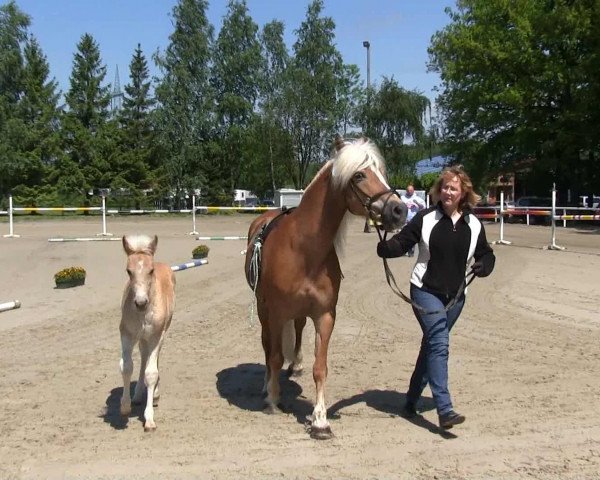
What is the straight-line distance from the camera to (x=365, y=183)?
4.53 meters

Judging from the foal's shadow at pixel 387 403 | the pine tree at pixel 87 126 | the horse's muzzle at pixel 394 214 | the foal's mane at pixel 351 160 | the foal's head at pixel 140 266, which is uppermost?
the pine tree at pixel 87 126

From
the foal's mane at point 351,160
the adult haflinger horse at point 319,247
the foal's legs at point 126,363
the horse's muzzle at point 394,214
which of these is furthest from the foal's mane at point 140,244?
the horse's muzzle at point 394,214

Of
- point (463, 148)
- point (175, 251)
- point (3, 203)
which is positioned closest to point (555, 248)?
point (175, 251)

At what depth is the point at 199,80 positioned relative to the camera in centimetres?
4519

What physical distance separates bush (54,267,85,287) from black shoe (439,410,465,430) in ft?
28.5

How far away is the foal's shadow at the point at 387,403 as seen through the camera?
5000 mm

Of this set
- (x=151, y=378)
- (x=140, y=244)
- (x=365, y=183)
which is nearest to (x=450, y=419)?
(x=365, y=183)

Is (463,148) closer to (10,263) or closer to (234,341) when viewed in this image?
(10,263)

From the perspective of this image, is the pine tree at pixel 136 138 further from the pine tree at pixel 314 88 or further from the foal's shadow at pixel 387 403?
the foal's shadow at pixel 387 403

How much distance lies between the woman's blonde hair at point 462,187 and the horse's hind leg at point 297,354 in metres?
1.93

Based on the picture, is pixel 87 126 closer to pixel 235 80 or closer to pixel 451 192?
pixel 235 80

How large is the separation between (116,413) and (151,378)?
1.89 feet

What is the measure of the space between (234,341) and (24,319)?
132 inches

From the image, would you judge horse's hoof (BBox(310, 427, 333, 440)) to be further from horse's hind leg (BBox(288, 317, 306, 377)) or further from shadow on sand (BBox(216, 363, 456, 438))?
horse's hind leg (BBox(288, 317, 306, 377))
